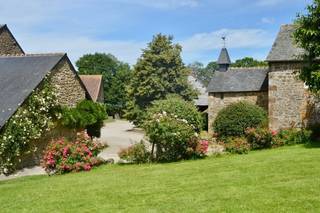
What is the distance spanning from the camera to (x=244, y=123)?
23.3 metres

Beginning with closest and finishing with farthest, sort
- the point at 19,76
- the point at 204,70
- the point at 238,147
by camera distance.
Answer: the point at 238,147 < the point at 19,76 < the point at 204,70

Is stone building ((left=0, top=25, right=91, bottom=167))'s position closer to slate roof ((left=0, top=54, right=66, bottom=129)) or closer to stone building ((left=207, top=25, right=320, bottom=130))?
slate roof ((left=0, top=54, right=66, bottom=129))

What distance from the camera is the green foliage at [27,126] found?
1691 cm

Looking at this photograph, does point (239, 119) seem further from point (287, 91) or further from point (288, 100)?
point (287, 91)

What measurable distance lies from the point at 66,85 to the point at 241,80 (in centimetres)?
1378

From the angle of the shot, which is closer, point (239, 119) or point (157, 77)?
point (239, 119)

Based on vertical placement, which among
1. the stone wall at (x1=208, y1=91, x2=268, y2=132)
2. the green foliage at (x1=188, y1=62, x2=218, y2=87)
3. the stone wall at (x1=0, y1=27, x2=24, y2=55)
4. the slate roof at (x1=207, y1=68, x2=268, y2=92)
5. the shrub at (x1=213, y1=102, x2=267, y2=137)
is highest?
the green foliage at (x1=188, y1=62, x2=218, y2=87)

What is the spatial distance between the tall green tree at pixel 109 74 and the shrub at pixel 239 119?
3933 cm

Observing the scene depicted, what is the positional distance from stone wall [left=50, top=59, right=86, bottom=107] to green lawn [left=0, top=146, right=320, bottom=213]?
7.88 m

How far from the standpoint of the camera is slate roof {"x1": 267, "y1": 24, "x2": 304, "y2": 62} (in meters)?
23.6

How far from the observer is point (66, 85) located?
21578 millimetres

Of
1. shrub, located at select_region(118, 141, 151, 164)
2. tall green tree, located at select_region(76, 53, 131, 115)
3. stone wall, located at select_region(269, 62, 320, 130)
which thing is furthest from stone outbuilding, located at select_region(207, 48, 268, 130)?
tall green tree, located at select_region(76, 53, 131, 115)

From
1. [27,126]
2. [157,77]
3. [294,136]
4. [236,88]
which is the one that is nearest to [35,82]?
[27,126]

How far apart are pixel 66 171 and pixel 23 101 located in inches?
159
